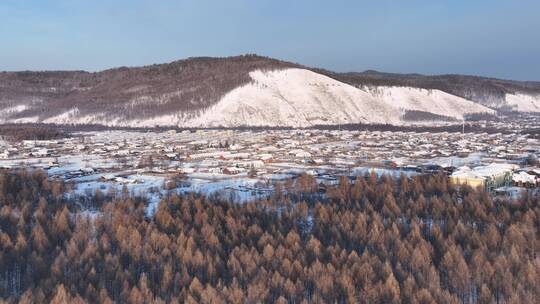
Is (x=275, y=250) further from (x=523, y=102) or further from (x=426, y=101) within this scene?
(x=523, y=102)

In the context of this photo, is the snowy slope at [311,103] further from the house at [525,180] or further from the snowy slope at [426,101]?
the house at [525,180]

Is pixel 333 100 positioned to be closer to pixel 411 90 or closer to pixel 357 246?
pixel 411 90

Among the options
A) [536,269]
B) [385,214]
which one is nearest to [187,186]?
[385,214]

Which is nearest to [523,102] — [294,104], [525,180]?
[294,104]

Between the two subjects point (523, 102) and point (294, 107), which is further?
point (523, 102)

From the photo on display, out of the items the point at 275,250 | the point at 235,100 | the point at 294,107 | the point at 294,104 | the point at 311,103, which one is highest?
the point at 235,100
